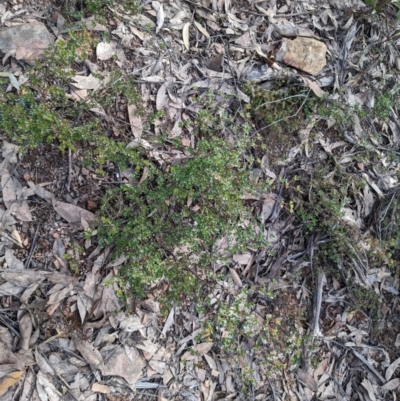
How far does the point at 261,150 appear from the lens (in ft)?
11.0

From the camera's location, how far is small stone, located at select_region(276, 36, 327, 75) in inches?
135

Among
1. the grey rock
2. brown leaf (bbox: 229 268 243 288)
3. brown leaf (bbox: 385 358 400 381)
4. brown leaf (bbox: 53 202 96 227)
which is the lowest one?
brown leaf (bbox: 385 358 400 381)

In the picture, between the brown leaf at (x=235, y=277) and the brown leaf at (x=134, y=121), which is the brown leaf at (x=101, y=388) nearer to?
the brown leaf at (x=235, y=277)

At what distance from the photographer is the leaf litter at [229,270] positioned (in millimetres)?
2580

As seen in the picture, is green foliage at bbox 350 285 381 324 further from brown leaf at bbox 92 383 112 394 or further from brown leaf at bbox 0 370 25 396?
brown leaf at bbox 0 370 25 396

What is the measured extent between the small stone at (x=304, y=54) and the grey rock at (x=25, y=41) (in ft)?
5.46

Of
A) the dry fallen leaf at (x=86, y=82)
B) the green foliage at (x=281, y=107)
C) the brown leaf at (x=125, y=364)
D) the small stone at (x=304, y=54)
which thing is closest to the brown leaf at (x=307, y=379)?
the brown leaf at (x=125, y=364)

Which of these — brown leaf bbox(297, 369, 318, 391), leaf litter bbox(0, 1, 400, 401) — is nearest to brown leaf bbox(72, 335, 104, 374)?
leaf litter bbox(0, 1, 400, 401)

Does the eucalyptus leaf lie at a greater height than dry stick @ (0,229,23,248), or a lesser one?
greater

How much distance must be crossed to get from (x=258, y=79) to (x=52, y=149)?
1553 millimetres

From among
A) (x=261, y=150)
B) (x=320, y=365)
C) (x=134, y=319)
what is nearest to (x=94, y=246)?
(x=134, y=319)

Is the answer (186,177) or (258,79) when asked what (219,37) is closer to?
(258,79)

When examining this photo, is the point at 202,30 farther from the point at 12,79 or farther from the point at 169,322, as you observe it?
the point at 169,322

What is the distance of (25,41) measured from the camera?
108 inches
